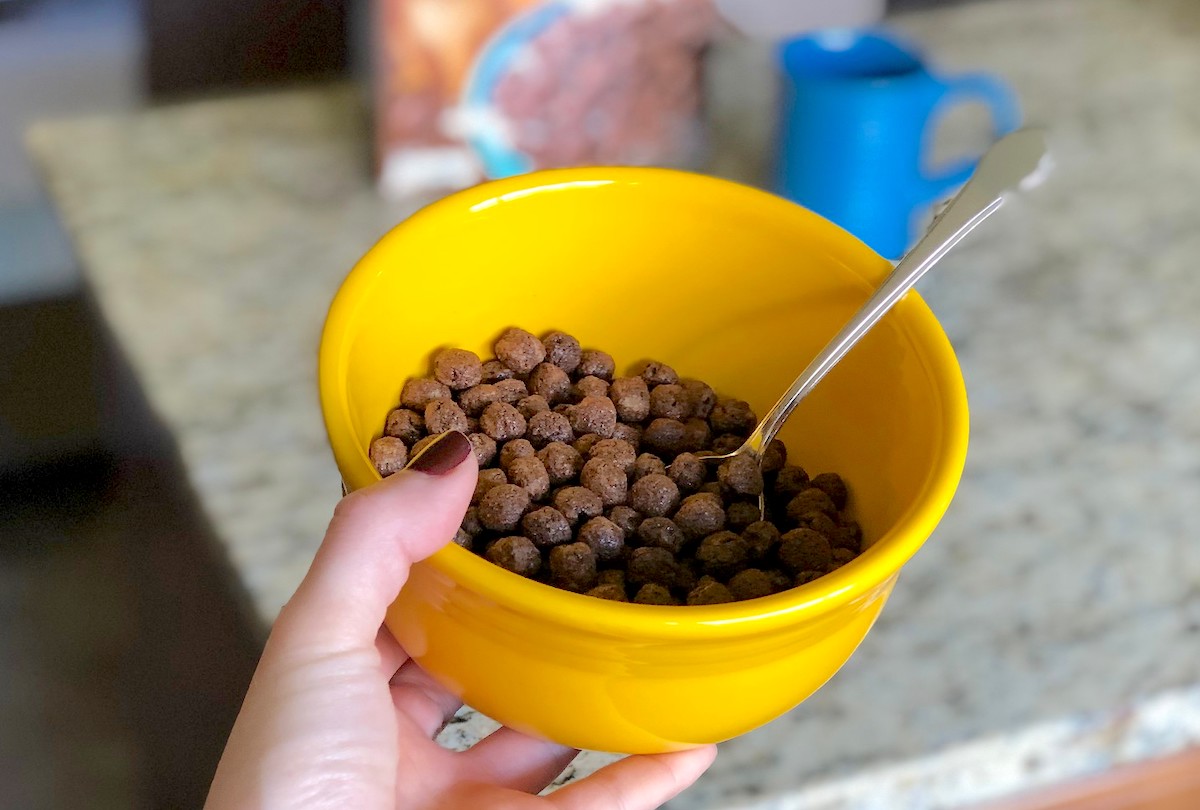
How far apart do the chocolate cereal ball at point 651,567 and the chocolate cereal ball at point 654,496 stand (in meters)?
0.03

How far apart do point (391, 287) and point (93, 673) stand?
57 centimetres

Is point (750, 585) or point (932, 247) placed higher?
point (932, 247)

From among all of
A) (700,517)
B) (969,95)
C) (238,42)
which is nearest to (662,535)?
(700,517)

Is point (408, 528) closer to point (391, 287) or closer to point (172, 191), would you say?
point (391, 287)

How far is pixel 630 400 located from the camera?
0.60m

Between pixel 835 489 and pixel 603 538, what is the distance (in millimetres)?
123

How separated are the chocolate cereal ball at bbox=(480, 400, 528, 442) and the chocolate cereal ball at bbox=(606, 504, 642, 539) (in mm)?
69

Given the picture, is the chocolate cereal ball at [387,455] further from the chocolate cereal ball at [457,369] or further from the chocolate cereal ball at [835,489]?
the chocolate cereal ball at [835,489]

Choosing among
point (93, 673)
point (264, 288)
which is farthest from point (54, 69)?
point (93, 673)

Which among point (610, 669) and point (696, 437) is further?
point (696, 437)

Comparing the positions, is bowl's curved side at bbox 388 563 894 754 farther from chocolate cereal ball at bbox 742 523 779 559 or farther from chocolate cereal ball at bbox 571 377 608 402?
chocolate cereal ball at bbox 571 377 608 402

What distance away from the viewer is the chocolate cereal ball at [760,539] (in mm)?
521

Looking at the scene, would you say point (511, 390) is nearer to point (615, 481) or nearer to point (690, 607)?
point (615, 481)

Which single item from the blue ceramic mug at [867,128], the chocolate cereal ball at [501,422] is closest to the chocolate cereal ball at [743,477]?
the chocolate cereal ball at [501,422]
